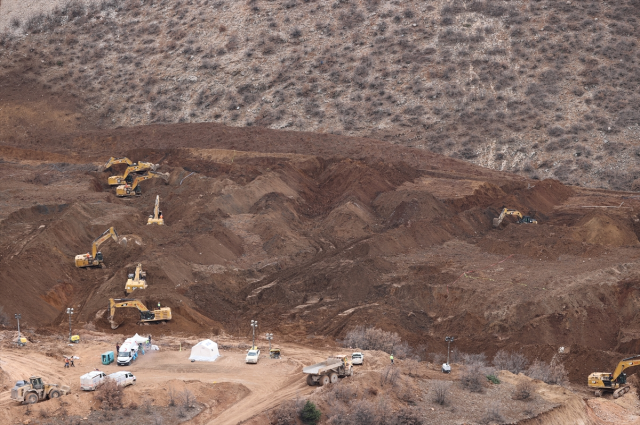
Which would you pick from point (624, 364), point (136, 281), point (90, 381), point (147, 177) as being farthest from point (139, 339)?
point (147, 177)

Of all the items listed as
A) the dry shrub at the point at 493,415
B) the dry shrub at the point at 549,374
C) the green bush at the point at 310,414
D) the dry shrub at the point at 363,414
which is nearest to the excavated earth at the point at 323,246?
the dry shrub at the point at 549,374

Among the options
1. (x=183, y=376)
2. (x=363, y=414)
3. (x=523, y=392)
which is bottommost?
(x=523, y=392)

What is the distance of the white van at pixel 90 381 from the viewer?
3106cm

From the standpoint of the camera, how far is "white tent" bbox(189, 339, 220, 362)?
36078 mm

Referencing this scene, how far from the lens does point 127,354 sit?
35219mm

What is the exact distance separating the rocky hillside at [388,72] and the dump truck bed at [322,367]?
46.5m

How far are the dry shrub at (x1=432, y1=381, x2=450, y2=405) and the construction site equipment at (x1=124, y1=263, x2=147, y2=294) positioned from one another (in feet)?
61.5

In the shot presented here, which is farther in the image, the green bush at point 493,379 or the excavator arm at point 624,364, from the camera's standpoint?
the excavator arm at point 624,364

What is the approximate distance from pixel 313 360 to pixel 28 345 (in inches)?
489

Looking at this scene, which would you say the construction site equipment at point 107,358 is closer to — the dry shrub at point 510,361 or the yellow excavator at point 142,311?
the yellow excavator at point 142,311

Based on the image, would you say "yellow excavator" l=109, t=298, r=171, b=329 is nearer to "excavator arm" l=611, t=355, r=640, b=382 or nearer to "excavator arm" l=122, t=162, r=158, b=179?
"excavator arm" l=611, t=355, r=640, b=382

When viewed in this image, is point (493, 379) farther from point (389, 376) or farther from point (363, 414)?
point (363, 414)

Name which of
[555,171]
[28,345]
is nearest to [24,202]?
[28,345]

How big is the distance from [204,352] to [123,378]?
487 centimetres
